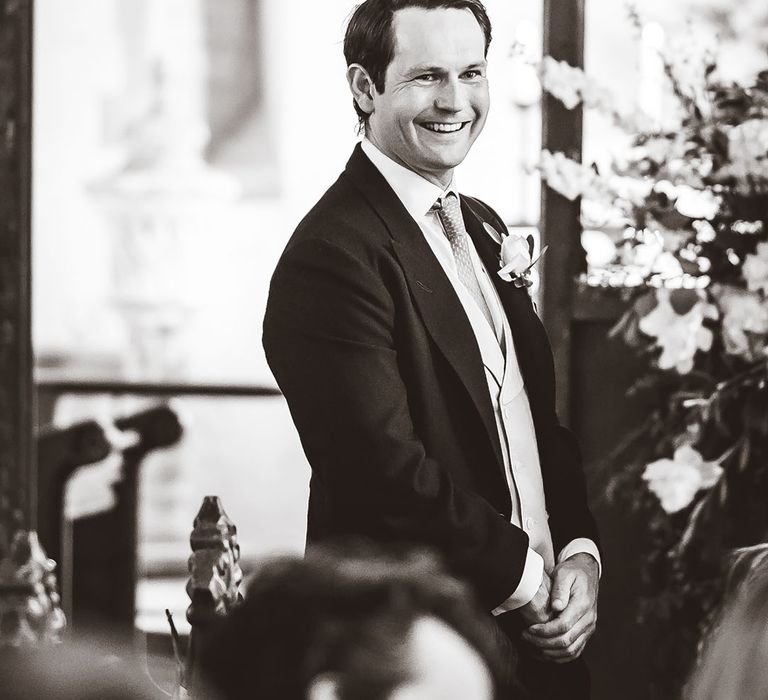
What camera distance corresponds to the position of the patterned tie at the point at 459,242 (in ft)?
6.60

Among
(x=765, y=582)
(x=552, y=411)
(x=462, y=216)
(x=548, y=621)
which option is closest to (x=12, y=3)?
(x=462, y=216)

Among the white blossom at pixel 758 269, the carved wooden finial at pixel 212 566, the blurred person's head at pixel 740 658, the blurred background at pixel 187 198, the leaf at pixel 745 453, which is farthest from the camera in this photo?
the blurred background at pixel 187 198

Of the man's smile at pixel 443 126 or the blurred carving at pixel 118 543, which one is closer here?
the man's smile at pixel 443 126

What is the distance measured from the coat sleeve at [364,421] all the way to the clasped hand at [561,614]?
8 cm

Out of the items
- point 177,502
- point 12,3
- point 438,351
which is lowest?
point 177,502

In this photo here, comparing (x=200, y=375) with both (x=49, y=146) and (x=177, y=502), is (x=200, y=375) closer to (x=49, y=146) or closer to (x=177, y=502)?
(x=177, y=502)

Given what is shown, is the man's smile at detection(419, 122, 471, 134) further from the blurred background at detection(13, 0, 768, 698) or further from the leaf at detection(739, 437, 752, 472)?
the blurred background at detection(13, 0, 768, 698)

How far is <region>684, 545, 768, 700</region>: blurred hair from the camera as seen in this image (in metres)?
0.91

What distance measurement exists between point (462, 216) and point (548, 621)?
633 millimetres

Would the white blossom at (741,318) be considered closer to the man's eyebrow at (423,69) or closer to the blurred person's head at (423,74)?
the blurred person's head at (423,74)

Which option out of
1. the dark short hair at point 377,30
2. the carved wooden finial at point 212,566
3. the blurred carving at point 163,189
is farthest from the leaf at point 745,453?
the blurred carving at point 163,189

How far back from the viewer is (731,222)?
8.43ft

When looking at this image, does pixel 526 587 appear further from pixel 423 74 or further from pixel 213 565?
pixel 423 74

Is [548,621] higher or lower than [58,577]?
higher
